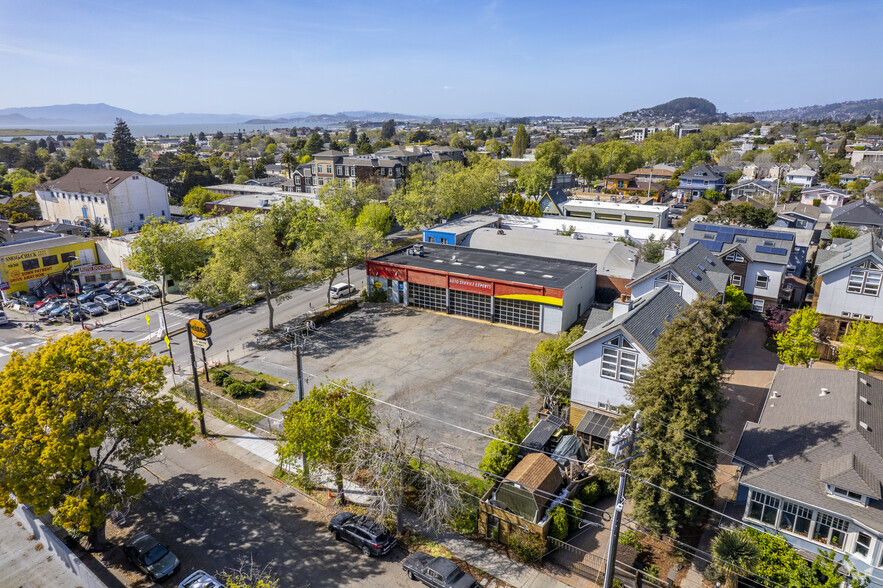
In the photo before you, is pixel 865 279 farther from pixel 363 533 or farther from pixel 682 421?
pixel 363 533

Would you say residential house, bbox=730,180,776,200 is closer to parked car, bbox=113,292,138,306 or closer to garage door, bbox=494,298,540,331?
garage door, bbox=494,298,540,331

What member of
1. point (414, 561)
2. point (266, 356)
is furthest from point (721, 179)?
point (414, 561)

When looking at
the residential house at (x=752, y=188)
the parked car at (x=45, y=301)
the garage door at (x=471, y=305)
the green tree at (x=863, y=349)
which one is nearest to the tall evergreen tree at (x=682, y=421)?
the green tree at (x=863, y=349)

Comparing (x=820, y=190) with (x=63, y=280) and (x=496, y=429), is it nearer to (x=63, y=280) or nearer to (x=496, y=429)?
(x=496, y=429)

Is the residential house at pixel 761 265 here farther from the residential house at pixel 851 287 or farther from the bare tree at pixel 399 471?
the bare tree at pixel 399 471

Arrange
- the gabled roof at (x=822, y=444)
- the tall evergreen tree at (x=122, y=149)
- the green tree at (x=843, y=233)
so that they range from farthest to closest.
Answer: the tall evergreen tree at (x=122, y=149)
the green tree at (x=843, y=233)
the gabled roof at (x=822, y=444)

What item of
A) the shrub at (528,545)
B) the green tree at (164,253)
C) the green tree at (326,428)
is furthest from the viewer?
the green tree at (164,253)

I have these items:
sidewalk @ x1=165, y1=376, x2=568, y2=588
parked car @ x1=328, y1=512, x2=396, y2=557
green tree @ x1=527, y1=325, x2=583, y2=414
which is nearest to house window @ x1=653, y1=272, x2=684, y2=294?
green tree @ x1=527, y1=325, x2=583, y2=414
